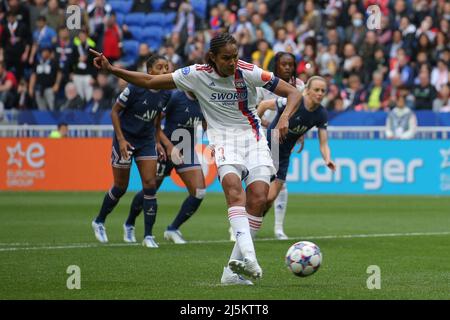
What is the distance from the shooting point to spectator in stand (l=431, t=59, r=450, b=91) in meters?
26.7

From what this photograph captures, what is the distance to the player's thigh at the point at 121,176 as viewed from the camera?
14.9 meters

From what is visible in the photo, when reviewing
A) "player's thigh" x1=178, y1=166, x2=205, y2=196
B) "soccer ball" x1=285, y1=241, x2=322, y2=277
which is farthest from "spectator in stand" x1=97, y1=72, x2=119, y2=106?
"soccer ball" x1=285, y1=241, x2=322, y2=277

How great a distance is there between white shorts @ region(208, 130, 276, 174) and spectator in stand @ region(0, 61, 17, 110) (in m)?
19.1

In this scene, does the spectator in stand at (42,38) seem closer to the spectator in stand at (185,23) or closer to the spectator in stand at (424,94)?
the spectator in stand at (185,23)

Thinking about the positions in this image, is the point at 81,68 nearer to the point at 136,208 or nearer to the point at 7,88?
the point at 7,88

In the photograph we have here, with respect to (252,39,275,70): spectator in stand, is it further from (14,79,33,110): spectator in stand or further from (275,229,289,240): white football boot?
(275,229,289,240): white football boot

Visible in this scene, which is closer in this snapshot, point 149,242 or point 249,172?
point 249,172

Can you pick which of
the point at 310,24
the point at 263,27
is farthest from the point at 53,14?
the point at 310,24

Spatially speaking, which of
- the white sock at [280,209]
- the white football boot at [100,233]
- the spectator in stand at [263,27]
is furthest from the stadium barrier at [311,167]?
the white football boot at [100,233]

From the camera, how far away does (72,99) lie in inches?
1109

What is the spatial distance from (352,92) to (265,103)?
12728 mm

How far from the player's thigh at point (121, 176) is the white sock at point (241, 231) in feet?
16.1

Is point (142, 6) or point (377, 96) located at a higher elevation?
point (142, 6)

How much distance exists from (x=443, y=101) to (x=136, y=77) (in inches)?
667
